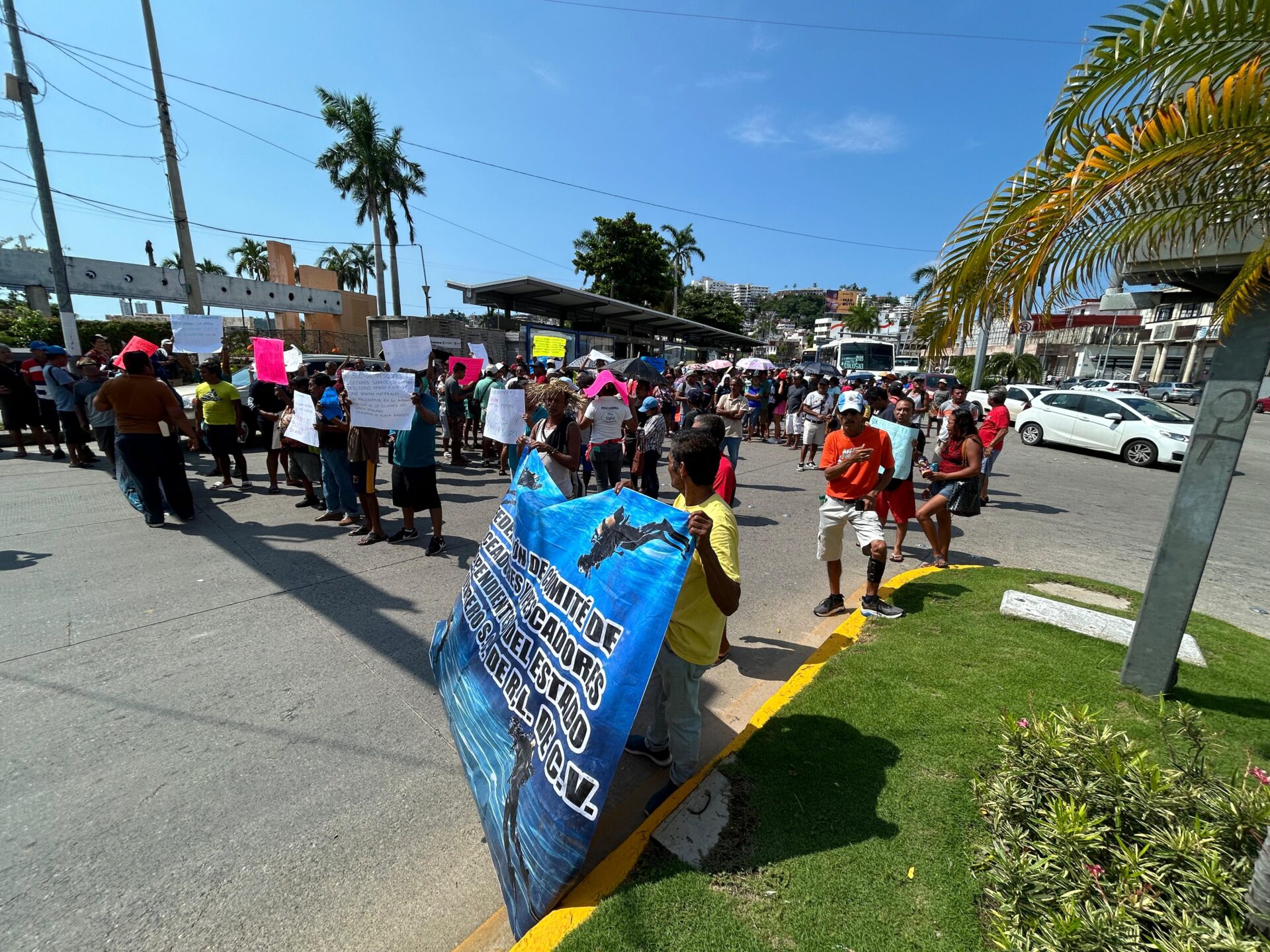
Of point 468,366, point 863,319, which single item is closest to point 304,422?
point 468,366

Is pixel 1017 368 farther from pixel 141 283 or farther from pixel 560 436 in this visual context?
pixel 141 283

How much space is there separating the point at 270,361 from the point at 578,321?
2539 centimetres

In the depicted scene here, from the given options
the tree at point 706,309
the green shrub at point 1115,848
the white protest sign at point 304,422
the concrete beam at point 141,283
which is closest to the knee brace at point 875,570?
the green shrub at point 1115,848

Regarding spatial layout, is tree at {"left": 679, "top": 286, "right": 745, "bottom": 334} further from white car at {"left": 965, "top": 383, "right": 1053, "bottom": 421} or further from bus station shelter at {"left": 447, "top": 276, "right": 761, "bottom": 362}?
white car at {"left": 965, "top": 383, "right": 1053, "bottom": 421}

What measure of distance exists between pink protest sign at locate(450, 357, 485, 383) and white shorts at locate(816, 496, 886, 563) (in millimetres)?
7593

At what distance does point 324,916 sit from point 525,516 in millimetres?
1771

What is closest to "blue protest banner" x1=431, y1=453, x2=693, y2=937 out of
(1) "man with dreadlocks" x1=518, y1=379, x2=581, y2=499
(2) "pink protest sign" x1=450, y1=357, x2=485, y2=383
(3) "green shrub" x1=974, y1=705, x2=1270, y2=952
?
(3) "green shrub" x1=974, y1=705, x2=1270, y2=952

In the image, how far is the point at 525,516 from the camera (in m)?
2.90

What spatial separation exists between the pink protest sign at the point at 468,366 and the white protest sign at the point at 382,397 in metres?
4.60

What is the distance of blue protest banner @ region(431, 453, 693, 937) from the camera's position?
1.97 metres

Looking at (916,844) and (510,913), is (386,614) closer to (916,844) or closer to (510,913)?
(510,913)

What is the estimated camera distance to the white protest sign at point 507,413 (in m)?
6.52

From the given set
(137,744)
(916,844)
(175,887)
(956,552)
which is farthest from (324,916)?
(956,552)

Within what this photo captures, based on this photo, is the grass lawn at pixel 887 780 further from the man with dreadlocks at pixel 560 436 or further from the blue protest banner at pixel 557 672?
the man with dreadlocks at pixel 560 436
